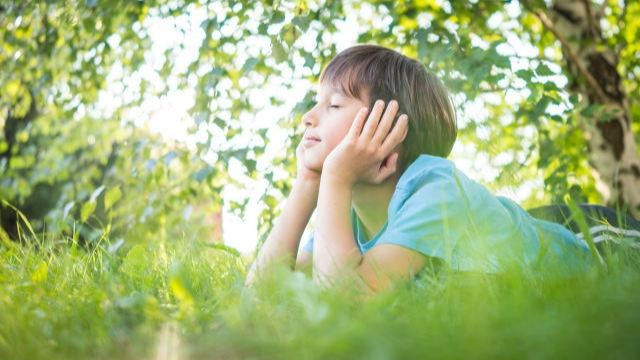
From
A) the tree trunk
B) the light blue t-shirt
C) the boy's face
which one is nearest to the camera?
the light blue t-shirt

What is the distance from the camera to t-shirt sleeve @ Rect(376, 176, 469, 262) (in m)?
1.56

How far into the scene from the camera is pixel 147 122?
12.8ft

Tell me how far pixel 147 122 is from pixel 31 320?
294 cm

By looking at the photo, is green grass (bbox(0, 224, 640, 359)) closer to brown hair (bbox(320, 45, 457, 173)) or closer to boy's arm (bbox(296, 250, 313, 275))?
boy's arm (bbox(296, 250, 313, 275))

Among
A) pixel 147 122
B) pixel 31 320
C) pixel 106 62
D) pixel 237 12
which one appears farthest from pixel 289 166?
pixel 31 320

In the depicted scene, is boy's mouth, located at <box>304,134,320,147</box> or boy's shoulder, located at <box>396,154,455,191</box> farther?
boy's mouth, located at <box>304,134,320,147</box>

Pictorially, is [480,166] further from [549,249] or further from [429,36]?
[549,249]

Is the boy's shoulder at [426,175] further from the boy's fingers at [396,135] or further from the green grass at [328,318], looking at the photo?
the green grass at [328,318]

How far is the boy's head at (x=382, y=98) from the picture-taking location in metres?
2.04

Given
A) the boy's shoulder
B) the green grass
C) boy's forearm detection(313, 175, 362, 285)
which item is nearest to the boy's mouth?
boy's forearm detection(313, 175, 362, 285)

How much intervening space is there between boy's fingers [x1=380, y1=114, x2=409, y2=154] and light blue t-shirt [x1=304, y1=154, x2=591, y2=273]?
0.40 feet

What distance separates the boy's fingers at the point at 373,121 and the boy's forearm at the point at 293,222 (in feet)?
1.27

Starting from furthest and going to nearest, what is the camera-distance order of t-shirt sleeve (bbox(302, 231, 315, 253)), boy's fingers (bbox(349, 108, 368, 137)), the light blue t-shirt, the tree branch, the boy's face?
the tree branch
t-shirt sleeve (bbox(302, 231, 315, 253))
the boy's face
boy's fingers (bbox(349, 108, 368, 137))
the light blue t-shirt

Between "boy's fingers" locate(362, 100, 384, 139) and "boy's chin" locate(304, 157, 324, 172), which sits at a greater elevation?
"boy's fingers" locate(362, 100, 384, 139)
